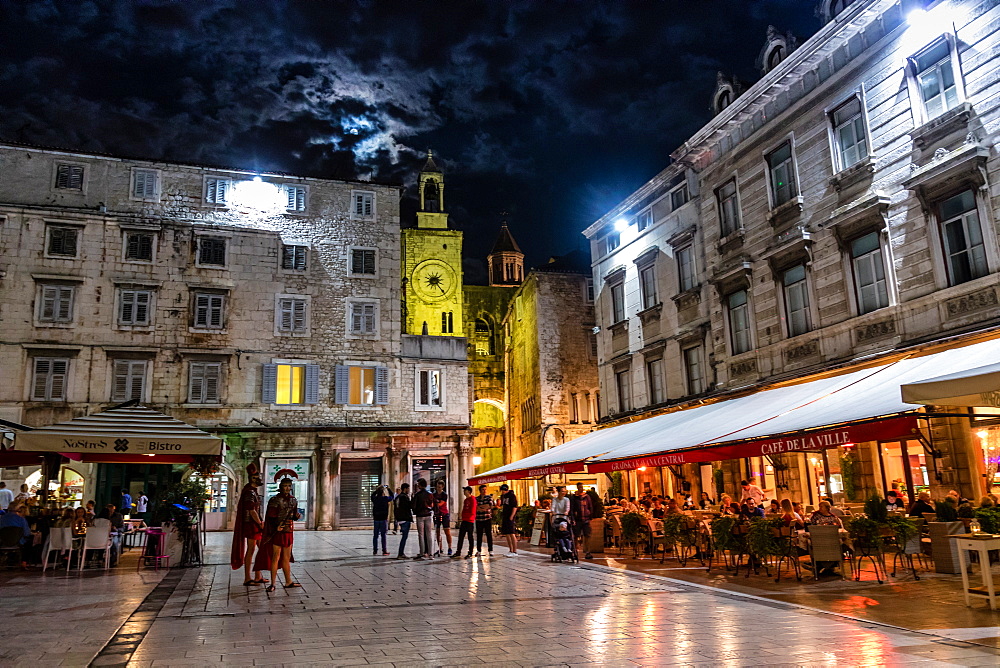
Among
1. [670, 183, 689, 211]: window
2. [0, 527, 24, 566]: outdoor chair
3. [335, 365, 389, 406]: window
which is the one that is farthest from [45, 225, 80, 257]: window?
[670, 183, 689, 211]: window

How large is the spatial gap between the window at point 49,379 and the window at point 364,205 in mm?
12701

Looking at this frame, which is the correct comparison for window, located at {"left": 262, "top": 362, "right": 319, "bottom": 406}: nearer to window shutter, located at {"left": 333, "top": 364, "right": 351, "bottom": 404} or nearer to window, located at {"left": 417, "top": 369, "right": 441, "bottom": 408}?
window shutter, located at {"left": 333, "top": 364, "right": 351, "bottom": 404}

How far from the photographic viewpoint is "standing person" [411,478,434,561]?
1677 centimetres

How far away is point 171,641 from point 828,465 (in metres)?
14.3

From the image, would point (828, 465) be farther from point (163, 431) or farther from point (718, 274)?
point (163, 431)

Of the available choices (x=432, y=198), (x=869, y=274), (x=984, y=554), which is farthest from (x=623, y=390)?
(x=432, y=198)

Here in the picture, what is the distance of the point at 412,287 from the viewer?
45125 mm

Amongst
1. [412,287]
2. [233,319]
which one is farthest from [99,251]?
[412,287]

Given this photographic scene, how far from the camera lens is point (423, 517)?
1683 centimetres

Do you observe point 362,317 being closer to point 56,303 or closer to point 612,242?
point 612,242

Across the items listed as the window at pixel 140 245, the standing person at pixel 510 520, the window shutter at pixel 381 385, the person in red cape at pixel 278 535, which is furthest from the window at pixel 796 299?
the window at pixel 140 245

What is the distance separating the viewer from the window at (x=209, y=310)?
29.7m

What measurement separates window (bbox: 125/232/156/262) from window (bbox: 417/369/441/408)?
11.6m

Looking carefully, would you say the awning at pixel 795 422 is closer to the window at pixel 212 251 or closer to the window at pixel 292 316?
the window at pixel 292 316
